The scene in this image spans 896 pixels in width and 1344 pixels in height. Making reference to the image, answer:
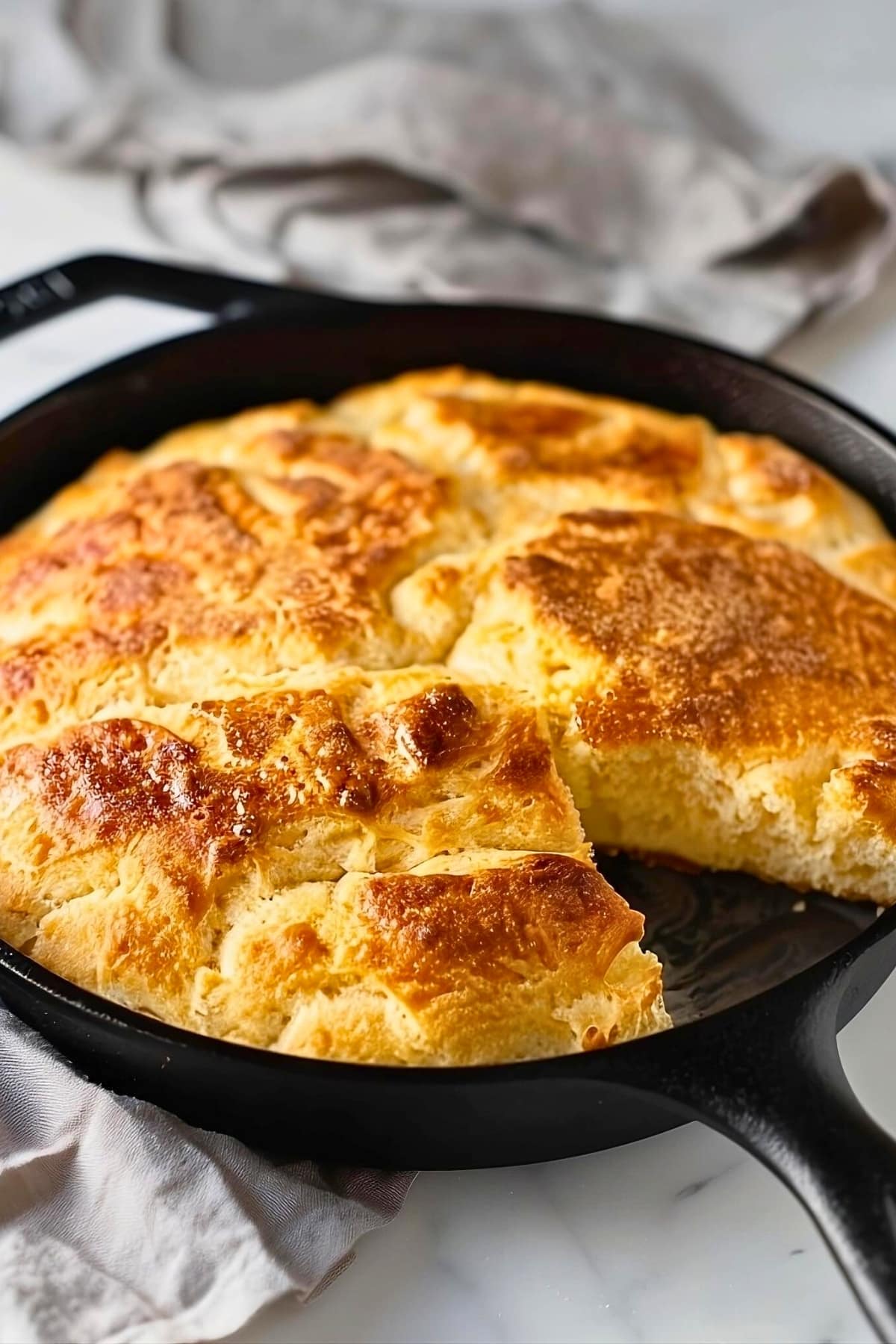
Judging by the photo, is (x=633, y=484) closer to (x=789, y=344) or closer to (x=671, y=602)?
(x=671, y=602)

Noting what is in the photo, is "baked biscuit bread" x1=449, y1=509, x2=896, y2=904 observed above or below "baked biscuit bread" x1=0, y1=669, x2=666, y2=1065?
below

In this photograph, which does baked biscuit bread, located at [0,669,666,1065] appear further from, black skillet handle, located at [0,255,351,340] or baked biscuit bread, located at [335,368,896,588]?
black skillet handle, located at [0,255,351,340]

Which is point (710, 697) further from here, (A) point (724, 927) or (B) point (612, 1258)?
(B) point (612, 1258)

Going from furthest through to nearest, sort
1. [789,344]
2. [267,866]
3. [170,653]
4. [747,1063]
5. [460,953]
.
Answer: [789,344]
[170,653]
[267,866]
[460,953]
[747,1063]

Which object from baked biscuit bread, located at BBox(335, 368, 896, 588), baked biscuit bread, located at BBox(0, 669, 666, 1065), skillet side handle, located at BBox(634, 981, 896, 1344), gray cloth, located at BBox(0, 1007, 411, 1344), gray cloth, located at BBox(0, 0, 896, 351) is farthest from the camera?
gray cloth, located at BBox(0, 0, 896, 351)

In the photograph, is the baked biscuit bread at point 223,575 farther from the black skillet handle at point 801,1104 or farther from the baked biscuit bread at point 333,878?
the black skillet handle at point 801,1104

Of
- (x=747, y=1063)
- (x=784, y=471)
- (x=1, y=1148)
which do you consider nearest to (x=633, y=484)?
(x=784, y=471)

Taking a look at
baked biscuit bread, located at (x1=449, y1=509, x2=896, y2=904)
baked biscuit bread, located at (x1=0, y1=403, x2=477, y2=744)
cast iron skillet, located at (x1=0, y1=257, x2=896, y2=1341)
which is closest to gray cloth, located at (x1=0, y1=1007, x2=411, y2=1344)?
cast iron skillet, located at (x1=0, y1=257, x2=896, y2=1341)
